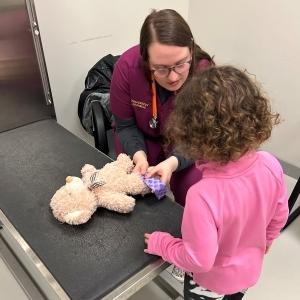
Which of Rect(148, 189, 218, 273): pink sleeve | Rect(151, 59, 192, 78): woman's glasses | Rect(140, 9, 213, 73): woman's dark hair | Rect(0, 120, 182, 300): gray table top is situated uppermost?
Rect(140, 9, 213, 73): woman's dark hair

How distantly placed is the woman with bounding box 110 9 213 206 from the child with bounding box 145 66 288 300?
0.35 meters

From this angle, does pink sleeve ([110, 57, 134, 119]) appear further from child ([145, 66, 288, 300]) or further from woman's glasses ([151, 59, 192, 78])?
child ([145, 66, 288, 300])

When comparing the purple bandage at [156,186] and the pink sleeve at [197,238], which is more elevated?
the pink sleeve at [197,238]

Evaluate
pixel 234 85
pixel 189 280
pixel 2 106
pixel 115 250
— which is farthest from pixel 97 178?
pixel 2 106

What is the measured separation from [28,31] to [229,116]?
1112 mm

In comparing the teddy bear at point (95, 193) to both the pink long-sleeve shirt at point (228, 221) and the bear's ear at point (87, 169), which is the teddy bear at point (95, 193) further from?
the pink long-sleeve shirt at point (228, 221)

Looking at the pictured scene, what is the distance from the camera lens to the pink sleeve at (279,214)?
2.51 feet

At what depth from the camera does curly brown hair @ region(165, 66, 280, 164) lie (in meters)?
0.62

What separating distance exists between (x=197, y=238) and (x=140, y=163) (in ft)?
1.57

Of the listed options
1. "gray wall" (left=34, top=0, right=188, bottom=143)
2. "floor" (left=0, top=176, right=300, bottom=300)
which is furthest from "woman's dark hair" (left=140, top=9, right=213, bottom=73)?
"floor" (left=0, top=176, right=300, bottom=300)

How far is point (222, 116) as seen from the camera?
2.02ft

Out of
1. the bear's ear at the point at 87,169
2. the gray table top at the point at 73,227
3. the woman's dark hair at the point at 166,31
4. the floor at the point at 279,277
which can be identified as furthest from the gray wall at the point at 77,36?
the floor at the point at 279,277

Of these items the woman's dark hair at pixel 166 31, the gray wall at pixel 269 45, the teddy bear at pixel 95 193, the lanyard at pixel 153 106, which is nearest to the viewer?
the teddy bear at pixel 95 193

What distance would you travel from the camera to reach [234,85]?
2.07 feet
